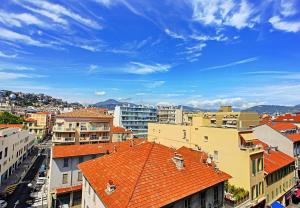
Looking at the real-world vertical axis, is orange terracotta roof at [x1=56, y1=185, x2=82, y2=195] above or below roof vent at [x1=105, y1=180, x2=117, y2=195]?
below

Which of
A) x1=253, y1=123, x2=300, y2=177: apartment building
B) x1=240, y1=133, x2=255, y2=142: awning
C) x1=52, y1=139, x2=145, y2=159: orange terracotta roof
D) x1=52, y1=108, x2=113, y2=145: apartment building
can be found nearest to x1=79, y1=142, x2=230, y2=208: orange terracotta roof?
x1=240, y1=133, x2=255, y2=142: awning

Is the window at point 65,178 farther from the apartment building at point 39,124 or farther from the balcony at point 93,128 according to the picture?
the apartment building at point 39,124

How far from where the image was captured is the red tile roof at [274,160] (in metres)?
36.6

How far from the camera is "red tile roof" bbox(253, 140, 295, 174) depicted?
36641 millimetres

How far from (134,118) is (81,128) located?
203 ft

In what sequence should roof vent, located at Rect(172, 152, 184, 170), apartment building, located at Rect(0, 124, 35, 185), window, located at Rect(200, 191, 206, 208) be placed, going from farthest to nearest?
apartment building, located at Rect(0, 124, 35, 185) → roof vent, located at Rect(172, 152, 184, 170) → window, located at Rect(200, 191, 206, 208)

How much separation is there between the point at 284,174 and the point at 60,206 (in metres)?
42.1

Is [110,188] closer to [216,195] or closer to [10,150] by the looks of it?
[216,195]

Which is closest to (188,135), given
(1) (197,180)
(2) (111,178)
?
(1) (197,180)

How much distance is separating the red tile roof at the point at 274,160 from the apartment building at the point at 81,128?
47.1m

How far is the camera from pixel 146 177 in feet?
60.3

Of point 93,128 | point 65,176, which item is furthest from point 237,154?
point 93,128

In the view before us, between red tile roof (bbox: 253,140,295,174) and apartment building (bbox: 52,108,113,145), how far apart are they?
155 feet

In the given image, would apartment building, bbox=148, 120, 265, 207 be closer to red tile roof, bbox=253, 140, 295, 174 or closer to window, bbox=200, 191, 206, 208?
red tile roof, bbox=253, 140, 295, 174
